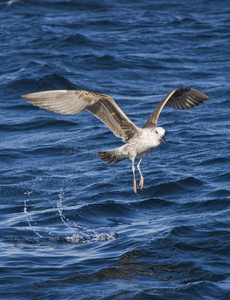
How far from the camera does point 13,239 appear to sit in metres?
9.39

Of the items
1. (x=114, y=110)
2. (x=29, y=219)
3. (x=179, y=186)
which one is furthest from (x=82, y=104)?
(x=179, y=186)

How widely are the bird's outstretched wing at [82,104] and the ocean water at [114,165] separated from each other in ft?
5.63

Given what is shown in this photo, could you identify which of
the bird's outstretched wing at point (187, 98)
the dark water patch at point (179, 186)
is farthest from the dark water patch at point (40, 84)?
the bird's outstretched wing at point (187, 98)

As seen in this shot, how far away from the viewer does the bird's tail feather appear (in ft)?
29.6

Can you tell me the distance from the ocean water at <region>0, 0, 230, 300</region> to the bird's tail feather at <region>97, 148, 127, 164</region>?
1.16m

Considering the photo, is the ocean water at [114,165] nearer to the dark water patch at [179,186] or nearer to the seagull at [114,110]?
the dark water patch at [179,186]

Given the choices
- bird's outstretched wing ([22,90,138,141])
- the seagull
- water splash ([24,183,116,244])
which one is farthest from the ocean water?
bird's outstretched wing ([22,90,138,141])

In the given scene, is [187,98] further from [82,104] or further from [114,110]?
[82,104]

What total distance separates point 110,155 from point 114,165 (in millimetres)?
3914

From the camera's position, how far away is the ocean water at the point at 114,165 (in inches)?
324

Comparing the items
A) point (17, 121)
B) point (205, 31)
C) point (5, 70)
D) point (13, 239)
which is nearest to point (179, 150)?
point (17, 121)

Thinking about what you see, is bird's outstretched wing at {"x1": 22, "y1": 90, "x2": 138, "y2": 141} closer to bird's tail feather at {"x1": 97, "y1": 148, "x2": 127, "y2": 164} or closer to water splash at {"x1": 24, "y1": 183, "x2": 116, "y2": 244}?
bird's tail feather at {"x1": 97, "y1": 148, "x2": 127, "y2": 164}

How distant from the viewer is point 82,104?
28.0 feet

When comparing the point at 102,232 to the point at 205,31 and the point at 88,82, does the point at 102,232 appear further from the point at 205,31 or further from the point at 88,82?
the point at 205,31
